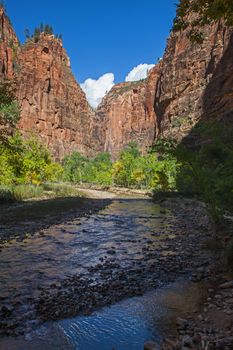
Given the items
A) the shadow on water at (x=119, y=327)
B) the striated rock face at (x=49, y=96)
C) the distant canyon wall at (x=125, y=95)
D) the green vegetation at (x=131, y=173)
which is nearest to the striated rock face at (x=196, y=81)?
the distant canyon wall at (x=125, y=95)

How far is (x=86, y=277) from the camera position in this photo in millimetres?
7781

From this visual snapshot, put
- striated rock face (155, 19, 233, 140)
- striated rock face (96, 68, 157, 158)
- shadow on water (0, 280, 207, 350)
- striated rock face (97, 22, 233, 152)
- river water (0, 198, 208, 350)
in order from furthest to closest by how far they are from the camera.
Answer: striated rock face (96, 68, 157, 158) → striated rock face (155, 19, 233, 140) → striated rock face (97, 22, 233, 152) → river water (0, 198, 208, 350) → shadow on water (0, 280, 207, 350)

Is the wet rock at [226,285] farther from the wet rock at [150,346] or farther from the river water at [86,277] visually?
the wet rock at [150,346]

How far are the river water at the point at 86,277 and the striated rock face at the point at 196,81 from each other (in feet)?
167

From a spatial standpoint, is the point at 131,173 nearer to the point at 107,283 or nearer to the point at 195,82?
the point at 195,82

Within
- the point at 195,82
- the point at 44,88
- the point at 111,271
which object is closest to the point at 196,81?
the point at 195,82

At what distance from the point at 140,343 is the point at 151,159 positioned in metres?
61.5

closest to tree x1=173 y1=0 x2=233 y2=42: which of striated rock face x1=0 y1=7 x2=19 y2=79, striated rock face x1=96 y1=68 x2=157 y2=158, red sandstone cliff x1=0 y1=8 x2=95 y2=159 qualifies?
striated rock face x1=0 y1=7 x2=19 y2=79

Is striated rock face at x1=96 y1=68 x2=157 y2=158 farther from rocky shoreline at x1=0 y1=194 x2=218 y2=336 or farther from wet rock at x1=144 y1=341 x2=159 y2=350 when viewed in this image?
wet rock at x1=144 y1=341 x2=159 y2=350

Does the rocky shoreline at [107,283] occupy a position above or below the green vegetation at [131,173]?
below

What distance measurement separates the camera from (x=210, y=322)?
4.93 m

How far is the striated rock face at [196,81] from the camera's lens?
2592 inches

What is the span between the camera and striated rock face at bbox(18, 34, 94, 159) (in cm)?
12644

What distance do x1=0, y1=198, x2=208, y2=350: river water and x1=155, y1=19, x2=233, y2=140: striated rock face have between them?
51.0m
